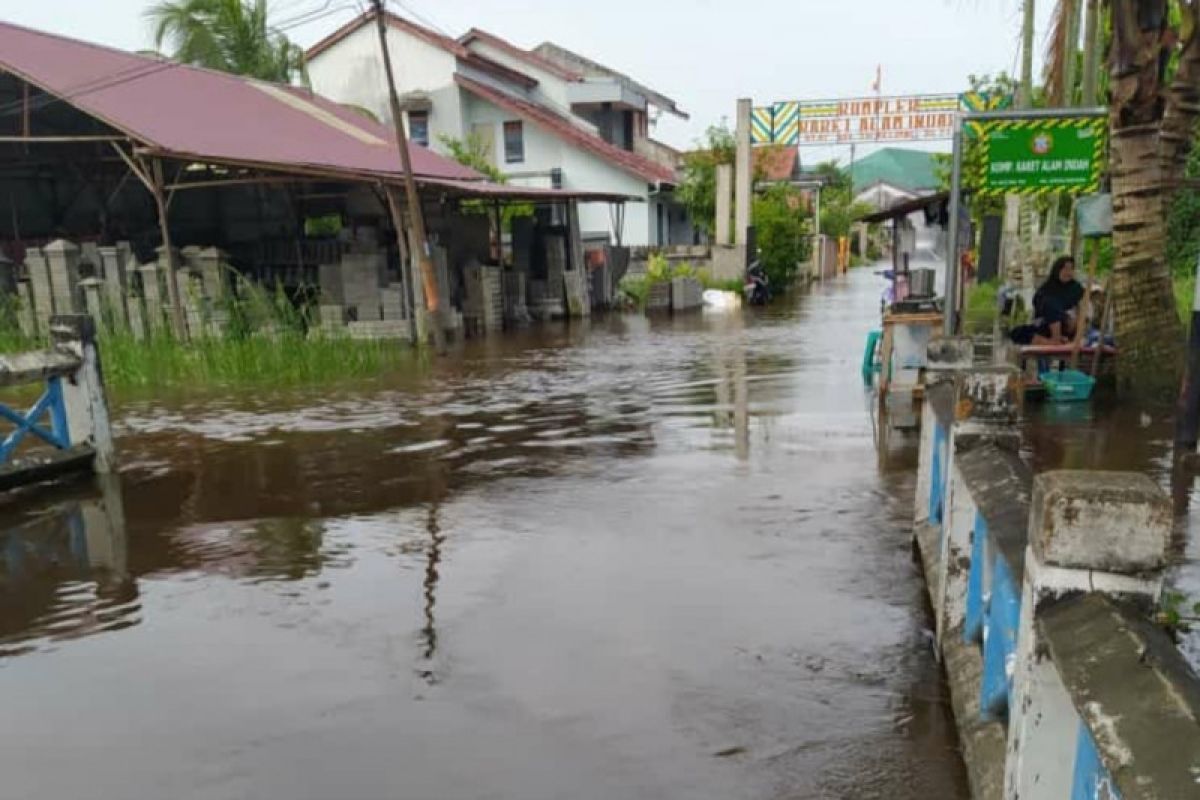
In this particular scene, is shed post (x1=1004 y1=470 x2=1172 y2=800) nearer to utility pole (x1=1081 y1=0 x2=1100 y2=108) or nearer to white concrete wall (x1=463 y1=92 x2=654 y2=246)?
utility pole (x1=1081 y1=0 x2=1100 y2=108)

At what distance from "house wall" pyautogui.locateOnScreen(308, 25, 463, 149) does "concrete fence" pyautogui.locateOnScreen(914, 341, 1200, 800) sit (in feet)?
93.6

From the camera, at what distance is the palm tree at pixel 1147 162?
8.34 metres

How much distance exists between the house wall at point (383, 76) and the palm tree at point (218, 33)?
4528mm

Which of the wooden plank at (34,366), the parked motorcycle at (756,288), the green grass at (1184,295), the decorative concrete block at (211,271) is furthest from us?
the parked motorcycle at (756,288)

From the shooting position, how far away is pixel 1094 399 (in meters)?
9.15

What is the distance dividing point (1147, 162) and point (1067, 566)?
797 centimetres

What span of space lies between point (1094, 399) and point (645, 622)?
6.59m

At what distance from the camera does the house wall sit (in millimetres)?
29562

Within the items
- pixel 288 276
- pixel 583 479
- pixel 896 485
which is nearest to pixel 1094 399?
pixel 896 485

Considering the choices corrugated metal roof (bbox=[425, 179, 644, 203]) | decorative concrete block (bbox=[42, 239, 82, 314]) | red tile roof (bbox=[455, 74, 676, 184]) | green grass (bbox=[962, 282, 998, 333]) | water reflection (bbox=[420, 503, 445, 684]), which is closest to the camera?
water reflection (bbox=[420, 503, 445, 684])

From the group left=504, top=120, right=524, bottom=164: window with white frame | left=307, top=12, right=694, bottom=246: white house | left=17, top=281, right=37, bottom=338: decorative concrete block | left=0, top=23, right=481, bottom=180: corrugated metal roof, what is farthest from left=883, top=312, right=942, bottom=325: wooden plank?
left=504, top=120, right=524, bottom=164: window with white frame

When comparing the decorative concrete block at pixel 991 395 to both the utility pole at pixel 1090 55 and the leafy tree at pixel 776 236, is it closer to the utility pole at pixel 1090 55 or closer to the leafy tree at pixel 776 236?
the utility pole at pixel 1090 55

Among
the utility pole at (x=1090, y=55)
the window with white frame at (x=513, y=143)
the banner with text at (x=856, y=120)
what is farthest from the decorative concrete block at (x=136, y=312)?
the banner with text at (x=856, y=120)

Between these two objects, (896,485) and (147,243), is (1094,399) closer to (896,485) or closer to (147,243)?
(896,485)
